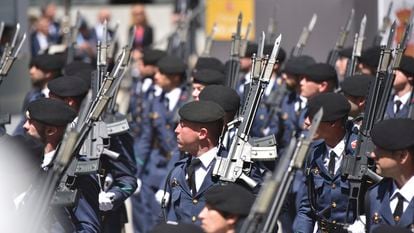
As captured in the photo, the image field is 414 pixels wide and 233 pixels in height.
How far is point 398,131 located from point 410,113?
284 cm

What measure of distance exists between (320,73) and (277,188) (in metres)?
4.11

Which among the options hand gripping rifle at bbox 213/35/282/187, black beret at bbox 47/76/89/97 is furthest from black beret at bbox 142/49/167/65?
hand gripping rifle at bbox 213/35/282/187

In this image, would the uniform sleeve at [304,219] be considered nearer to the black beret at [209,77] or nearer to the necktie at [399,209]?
the necktie at [399,209]

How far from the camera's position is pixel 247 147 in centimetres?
666

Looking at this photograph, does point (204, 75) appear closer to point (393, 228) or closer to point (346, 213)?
point (346, 213)

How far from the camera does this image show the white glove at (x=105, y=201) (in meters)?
7.32

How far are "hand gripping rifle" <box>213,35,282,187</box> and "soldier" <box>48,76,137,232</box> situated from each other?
3.77 feet

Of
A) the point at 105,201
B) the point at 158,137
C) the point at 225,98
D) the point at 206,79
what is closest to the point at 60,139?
the point at 105,201

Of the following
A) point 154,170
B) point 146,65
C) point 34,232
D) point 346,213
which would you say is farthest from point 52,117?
point 146,65

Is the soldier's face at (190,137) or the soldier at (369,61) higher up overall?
the soldier's face at (190,137)

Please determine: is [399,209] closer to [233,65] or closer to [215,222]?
[215,222]

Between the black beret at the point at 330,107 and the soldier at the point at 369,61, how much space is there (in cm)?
238

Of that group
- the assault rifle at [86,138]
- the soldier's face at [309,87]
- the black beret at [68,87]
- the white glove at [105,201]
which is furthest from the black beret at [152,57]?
the white glove at [105,201]

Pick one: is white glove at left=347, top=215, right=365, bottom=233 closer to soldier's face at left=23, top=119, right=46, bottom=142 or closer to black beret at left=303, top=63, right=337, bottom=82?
soldier's face at left=23, top=119, right=46, bottom=142
